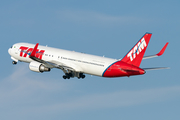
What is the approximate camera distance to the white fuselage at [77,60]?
69.6 meters

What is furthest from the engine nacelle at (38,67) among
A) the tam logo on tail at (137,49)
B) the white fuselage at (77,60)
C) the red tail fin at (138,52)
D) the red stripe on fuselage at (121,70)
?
the tam logo on tail at (137,49)

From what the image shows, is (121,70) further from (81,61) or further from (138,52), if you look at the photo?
(81,61)

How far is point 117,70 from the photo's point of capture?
223 ft

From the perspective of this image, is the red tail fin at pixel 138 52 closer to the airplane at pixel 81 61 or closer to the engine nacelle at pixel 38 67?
the airplane at pixel 81 61

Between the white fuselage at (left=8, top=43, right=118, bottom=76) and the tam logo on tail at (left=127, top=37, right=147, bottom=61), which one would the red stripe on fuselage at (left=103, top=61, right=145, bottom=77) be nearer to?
the white fuselage at (left=8, top=43, right=118, bottom=76)

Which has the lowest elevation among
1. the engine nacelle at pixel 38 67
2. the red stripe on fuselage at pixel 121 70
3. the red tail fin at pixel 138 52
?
the red stripe on fuselage at pixel 121 70

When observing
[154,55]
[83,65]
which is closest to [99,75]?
[83,65]

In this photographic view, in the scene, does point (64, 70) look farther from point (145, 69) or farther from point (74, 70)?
point (145, 69)

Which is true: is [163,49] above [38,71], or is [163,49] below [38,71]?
above

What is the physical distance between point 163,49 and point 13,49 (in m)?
29.2

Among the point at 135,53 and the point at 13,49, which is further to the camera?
the point at 13,49

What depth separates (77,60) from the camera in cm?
7175

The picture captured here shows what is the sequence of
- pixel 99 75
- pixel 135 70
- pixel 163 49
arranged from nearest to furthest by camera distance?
pixel 135 70 → pixel 99 75 → pixel 163 49

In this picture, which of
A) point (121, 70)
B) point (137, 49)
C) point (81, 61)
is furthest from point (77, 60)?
point (137, 49)
